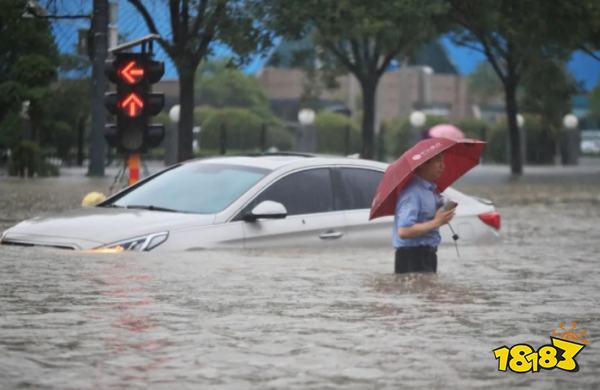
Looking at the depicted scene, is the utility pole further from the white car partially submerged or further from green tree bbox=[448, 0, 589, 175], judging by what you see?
the white car partially submerged

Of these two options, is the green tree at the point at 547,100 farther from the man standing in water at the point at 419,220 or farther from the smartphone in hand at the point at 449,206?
the smartphone in hand at the point at 449,206

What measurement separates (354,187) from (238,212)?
1.46 metres

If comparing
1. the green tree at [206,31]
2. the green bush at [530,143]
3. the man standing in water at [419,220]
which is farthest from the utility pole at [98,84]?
the green bush at [530,143]

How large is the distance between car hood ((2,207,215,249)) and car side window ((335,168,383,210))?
4.92ft

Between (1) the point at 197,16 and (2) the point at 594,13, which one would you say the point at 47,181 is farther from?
(2) the point at 594,13

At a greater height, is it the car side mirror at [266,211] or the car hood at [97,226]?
the car side mirror at [266,211]

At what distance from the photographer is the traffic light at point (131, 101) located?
64.3ft

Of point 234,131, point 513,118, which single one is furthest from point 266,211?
point 234,131

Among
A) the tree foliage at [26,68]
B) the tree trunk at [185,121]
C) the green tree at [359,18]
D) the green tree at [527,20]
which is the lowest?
the tree trunk at [185,121]

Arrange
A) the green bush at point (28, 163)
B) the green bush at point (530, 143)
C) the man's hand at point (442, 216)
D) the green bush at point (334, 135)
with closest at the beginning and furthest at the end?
the man's hand at point (442, 216) < the green bush at point (28, 163) < the green bush at point (334, 135) < the green bush at point (530, 143)

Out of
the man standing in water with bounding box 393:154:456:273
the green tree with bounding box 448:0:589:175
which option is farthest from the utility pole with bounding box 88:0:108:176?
the man standing in water with bounding box 393:154:456:273

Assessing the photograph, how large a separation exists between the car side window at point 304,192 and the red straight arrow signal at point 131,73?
5460mm

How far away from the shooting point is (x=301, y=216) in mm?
14453

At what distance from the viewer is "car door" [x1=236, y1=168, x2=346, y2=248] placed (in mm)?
14117
